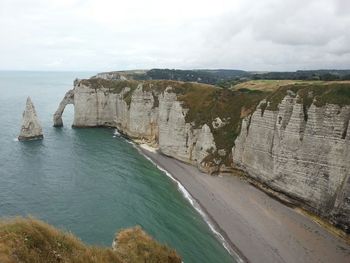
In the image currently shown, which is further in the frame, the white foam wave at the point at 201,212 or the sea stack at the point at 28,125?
the sea stack at the point at 28,125

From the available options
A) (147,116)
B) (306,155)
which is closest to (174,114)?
(147,116)

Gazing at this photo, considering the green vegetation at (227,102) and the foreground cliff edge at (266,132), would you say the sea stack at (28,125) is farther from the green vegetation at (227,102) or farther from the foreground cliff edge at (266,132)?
the green vegetation at (227,102)

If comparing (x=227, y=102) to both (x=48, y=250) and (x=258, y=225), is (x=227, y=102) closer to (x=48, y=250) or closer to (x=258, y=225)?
(x=258, y=225)

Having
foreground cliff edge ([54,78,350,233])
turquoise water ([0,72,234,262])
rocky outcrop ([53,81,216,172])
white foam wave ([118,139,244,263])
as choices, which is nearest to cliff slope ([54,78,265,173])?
rocky outcrop ([53,81,216,172])

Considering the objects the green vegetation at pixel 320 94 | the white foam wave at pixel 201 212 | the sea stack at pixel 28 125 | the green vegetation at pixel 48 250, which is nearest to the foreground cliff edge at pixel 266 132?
the green vegetation at pixel 320 94

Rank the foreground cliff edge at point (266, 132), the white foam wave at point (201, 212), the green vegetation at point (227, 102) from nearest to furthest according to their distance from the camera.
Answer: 1. the white foam wave at point (201, 212)
2. the foreground cliff edge at point (266, 132)
3. the green vegetation at point (227, 102)

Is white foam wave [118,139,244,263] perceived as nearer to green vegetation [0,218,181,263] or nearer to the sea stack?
green vegetation [0,218,181,263]
